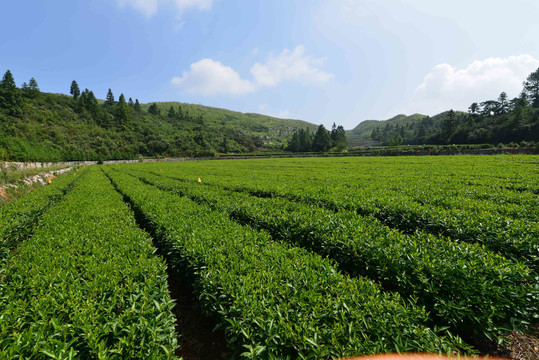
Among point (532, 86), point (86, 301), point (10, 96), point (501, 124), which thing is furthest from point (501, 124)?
point (10, 96)

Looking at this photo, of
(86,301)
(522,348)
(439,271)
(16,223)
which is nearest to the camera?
(86,301)

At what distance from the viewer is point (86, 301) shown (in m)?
3.38

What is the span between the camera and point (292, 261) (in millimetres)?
4785

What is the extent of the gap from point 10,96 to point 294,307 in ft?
461

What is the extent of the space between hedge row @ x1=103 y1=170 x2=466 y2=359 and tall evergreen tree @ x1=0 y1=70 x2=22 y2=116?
130 metres

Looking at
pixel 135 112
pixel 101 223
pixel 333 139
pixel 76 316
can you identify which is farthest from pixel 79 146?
pixel 333 139

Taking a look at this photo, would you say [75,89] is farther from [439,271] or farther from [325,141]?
[439,271]

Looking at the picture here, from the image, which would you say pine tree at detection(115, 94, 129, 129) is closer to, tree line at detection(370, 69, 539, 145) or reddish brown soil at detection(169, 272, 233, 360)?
reddish brown soil at detection(169, 272, 233, 360)

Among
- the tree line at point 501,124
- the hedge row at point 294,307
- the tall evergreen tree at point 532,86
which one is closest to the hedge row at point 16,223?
the hedge row at point 294,307

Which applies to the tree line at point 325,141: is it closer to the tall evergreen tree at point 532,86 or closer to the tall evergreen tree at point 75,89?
the tall evergreen tree at point 532,86

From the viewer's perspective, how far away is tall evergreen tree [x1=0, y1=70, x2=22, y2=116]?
3329 inches

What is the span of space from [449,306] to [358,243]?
216 centimetres

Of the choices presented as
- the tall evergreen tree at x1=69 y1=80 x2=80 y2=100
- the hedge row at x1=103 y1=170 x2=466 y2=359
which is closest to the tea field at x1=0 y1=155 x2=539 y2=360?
the hedge row at x1=103 y1=170 x2=466 y2=359

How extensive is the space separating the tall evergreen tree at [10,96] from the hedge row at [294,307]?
12974cm
